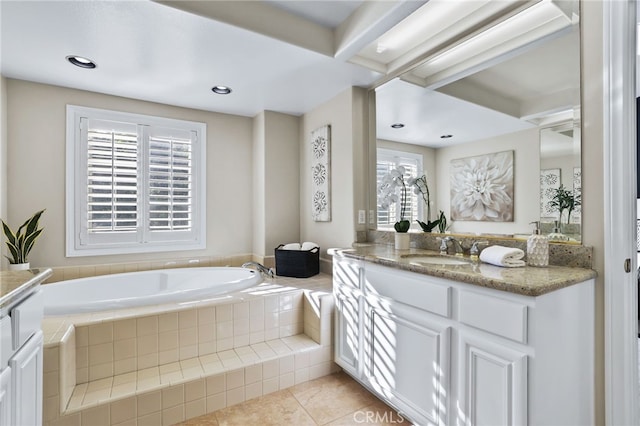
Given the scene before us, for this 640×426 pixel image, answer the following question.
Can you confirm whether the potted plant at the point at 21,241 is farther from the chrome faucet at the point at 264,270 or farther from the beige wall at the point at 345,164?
the beige wall at the point at 345,164

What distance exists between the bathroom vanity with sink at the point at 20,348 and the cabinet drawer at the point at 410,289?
1498 millimetres

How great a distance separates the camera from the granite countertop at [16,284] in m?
0.92

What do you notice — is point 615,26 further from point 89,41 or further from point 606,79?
point 89,41

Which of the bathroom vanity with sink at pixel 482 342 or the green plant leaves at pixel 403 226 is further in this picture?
the green plant leaves at pixel 403 226

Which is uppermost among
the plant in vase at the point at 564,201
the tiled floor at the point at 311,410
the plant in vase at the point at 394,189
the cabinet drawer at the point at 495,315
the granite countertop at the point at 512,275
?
the plant in vase at the point at 394,189

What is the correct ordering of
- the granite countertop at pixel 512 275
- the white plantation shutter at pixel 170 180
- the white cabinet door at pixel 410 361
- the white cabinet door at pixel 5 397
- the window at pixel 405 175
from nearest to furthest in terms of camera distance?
the white cabinet door at pixel 5 397 < the granite countertop at pixel 512 275 < the white cabinet door at pixel 410 361 < the window at pixel 405 175 < the white plantation shutter at pixel 170 180

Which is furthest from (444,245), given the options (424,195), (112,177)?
(112,177)

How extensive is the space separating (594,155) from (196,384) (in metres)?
2.29

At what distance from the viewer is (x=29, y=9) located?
1672mm

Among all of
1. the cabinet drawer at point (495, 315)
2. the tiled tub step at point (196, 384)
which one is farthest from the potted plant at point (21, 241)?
the cabinet drawer at point (495, 315)

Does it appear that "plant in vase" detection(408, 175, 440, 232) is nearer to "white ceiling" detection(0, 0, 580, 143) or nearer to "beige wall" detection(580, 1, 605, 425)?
"white ceiling" detection(0, 0, 580, 143)

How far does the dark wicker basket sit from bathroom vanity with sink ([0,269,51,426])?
6.16 feet

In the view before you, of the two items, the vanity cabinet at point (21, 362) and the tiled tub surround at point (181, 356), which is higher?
the vanity cabinet at point (21, 362)

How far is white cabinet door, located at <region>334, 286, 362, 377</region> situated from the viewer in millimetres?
1967
